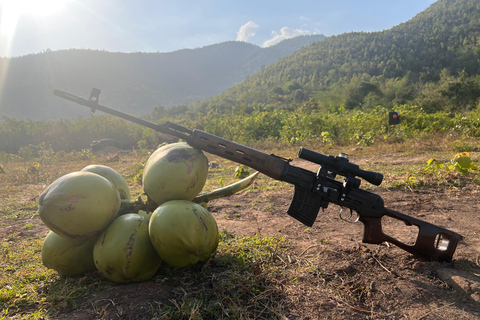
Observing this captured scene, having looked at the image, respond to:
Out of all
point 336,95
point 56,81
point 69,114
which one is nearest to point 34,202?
point 336,95

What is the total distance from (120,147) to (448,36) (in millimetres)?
67690

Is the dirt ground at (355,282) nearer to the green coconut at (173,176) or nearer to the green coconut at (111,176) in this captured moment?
the green coconut at (173,176)

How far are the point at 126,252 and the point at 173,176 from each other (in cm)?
65

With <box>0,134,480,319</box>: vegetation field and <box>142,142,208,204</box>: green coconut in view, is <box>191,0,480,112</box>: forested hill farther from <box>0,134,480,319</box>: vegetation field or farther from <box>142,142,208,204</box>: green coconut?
<box>142,142,208,204</box>: green coconut

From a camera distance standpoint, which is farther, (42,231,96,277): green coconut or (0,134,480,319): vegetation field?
(42,231,96,277): green coconut

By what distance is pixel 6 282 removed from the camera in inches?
87.7

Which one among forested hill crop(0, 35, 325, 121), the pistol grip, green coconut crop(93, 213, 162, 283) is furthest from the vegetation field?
forested hill crop(0, 35, 325, 121)

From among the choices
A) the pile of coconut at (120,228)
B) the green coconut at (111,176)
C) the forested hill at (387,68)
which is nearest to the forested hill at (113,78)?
the forested hill at (387,68)

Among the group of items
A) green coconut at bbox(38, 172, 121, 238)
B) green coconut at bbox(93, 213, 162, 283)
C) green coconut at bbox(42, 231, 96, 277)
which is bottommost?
green coconut at bbox(42, 231, 96, 277)

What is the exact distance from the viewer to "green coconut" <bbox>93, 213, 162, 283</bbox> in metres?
1.90

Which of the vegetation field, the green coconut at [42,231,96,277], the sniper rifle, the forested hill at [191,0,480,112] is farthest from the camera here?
the forested hill at [191,0,480,112]

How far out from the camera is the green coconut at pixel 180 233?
188 centimetres

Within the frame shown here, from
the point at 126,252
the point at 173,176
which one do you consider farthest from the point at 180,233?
the point at 173,176

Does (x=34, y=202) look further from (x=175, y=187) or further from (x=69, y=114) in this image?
(x=69, y=114)
